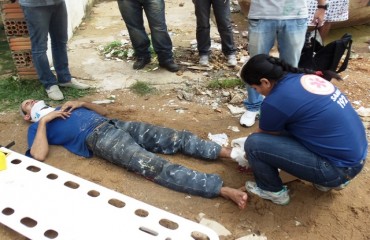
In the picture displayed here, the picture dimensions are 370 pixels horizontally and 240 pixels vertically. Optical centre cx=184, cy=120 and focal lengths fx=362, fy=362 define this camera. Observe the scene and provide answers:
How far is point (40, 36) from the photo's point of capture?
373 centimetres

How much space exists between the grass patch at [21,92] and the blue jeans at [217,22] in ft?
5.01

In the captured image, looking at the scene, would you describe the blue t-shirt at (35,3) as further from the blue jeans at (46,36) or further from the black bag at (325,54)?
the black bag at (325,54)

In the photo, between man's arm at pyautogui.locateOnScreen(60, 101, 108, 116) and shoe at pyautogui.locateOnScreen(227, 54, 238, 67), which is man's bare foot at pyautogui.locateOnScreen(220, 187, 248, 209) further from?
shoe at pyautogui.locateOnScreen(227, 54, 238, 67)

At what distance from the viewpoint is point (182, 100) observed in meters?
3.99

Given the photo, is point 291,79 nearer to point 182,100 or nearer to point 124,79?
point 182,100

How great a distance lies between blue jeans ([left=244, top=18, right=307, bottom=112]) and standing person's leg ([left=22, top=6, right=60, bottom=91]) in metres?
2.05

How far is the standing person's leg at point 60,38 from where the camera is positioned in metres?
3.82

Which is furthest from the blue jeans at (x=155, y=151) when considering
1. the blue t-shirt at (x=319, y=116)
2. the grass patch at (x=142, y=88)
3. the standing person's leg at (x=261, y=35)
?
the grass patch at (x=142, y=88)

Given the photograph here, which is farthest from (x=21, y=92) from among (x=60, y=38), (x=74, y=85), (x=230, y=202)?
(x=230, y=202)

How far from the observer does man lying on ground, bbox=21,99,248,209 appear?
2635 mm

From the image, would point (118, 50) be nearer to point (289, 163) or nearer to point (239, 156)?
point (239, 156)

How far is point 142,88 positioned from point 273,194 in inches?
88.5

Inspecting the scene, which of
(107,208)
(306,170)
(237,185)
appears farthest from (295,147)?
(107,208)

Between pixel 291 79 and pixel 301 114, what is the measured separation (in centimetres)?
23
